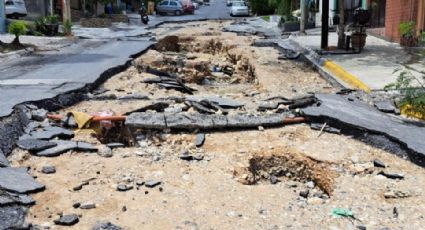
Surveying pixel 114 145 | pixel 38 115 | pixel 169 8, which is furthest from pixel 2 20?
pixel 169 8

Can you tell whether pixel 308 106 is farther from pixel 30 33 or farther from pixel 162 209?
pixel 30 33

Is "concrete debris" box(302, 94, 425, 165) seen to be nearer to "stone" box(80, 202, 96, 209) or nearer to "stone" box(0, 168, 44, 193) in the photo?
"stone" box(80, 202, 96, 209)

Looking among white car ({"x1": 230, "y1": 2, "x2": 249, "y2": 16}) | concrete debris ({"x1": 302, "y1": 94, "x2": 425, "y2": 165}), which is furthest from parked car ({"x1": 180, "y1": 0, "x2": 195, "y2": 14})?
concrete debris ({"x1": 302, "y1": 94, "x2": 425, "y2": 165})

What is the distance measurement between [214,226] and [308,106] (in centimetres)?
406

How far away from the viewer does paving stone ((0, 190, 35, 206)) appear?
4773 millimetres

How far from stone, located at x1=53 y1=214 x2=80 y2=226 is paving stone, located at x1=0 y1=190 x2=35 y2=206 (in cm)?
48

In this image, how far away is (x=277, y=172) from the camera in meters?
6.27

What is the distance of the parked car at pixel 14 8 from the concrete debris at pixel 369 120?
24.6 m

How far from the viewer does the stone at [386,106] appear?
8.17 meters

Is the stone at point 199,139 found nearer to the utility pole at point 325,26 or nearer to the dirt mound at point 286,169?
the dirt mound at point 286,169

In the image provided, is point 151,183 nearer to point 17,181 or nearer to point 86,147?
point 17,181

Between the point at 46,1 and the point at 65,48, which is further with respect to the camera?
the point at 46,1

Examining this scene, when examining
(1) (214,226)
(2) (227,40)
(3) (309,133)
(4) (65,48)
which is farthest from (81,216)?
(2) (227,40)

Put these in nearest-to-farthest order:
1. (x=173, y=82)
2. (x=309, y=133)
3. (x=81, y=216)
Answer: (x=81, y=216) → (x=309, y=133) → (x=173, y=82)
